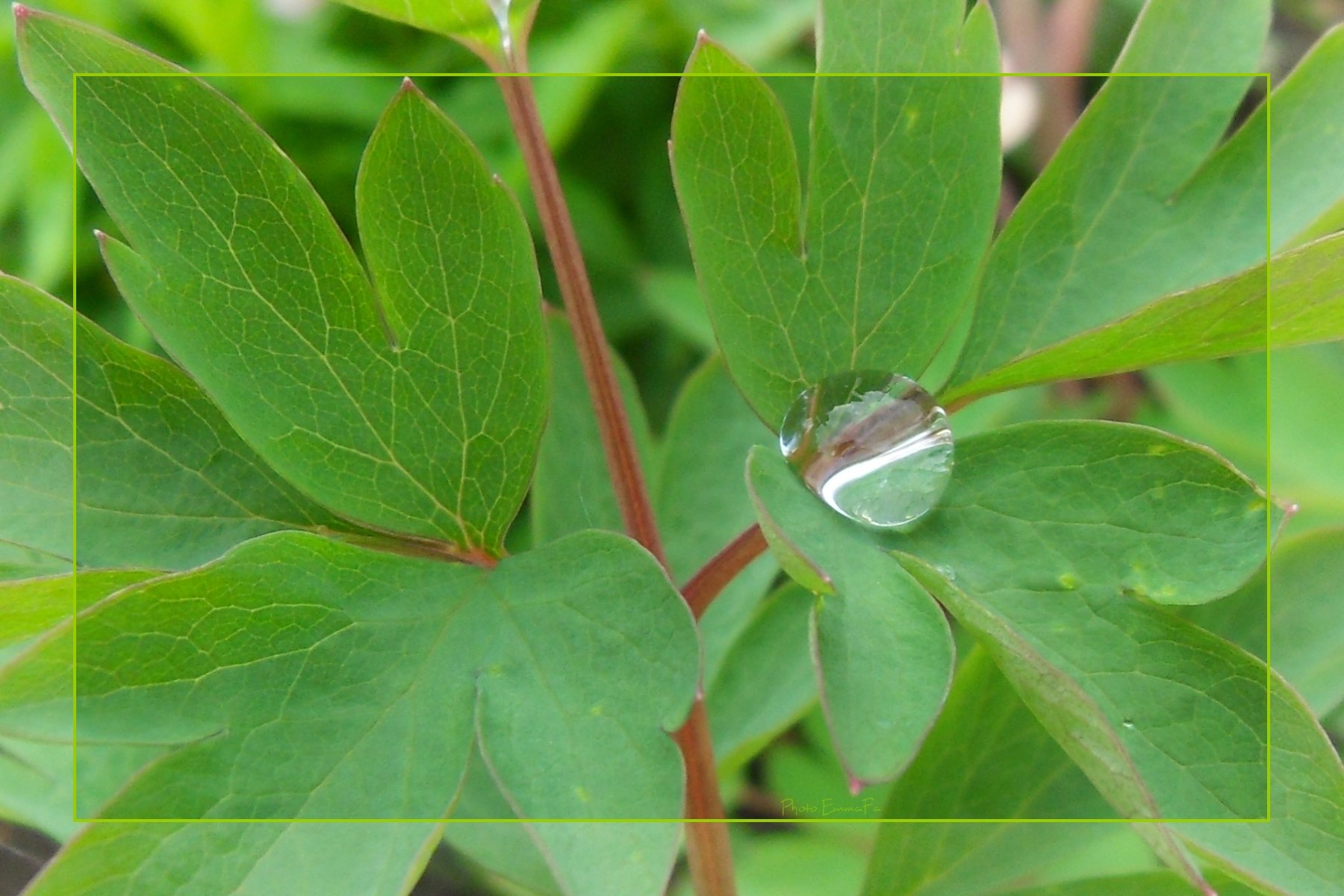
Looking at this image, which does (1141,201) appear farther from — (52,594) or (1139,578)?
(52,594)

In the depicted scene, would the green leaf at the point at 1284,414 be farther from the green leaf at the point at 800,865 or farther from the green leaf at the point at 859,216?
the green leaf at the point at 859,216

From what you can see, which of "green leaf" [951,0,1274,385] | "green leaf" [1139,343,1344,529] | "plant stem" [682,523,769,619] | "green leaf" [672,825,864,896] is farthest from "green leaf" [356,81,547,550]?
"green leaf" [1139,343,1344,529]

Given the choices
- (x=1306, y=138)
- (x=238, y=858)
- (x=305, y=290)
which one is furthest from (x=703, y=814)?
(x=1306, y=138)

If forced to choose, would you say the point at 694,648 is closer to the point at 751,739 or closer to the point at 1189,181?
the point at 751,739

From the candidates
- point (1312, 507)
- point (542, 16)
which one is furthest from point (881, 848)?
point (542, 16)

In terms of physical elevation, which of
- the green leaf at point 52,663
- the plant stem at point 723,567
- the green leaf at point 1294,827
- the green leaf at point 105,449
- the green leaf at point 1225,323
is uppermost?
the green leaf at point 105,449

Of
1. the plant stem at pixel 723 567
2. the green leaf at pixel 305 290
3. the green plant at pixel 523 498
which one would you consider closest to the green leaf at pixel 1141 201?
the green plant at pixel 523 498
